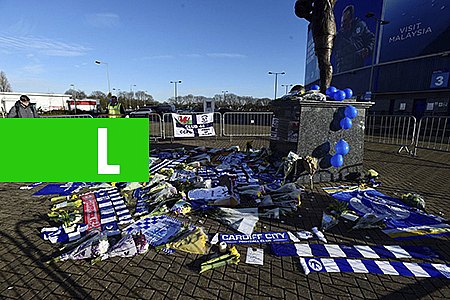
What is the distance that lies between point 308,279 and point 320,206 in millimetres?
2211

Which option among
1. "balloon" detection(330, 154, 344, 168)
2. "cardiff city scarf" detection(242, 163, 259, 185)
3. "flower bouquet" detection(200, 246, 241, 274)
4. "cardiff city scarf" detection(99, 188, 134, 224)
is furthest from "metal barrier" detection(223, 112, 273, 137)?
"flower bouquet" detection(200, 246, 241, 274)

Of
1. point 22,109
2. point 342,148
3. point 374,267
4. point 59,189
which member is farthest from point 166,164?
point 374,267

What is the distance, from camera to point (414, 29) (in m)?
21.5

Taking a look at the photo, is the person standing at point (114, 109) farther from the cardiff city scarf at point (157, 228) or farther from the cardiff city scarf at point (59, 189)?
the cardiff city scarf at point (157, 228)

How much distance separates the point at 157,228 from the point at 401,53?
29.3m

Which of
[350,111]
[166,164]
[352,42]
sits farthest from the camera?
[352,42]

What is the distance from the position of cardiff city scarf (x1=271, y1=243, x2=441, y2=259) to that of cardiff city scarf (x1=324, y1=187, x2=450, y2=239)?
359 millimetres

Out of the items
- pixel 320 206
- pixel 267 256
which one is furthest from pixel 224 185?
pixel 267 256

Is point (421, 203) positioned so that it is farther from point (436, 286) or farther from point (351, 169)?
point (436, 286)

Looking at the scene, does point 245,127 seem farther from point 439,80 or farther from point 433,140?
point 439,80

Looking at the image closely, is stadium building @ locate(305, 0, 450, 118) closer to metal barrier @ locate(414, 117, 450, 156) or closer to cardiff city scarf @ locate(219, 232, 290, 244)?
metal barrier @ locate(414, 117, 450, 156)

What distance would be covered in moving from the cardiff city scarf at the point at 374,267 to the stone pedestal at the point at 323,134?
318cm

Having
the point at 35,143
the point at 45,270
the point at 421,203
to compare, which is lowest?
the point at 45,270

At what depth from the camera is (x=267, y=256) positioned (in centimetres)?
304
